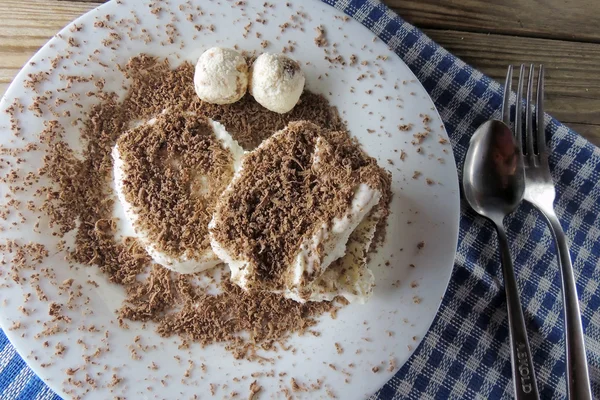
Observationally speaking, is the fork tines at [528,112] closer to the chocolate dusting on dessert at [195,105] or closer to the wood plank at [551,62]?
the wood plank at [551,62]

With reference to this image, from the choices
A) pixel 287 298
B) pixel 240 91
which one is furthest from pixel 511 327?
pixel 240 91

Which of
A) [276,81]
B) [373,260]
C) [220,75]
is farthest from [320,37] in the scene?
[373,260]

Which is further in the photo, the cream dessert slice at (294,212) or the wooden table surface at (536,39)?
the wooden table surface at (536,39)

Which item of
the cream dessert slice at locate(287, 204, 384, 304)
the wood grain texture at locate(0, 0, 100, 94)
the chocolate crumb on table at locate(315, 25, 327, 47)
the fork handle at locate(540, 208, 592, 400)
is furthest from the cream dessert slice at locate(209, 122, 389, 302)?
the wood grain texture at locate(0, 0, 100, 94)

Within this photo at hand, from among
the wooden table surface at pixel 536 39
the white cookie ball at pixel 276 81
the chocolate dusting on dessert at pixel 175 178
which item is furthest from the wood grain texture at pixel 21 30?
the wooden table surface at pixel 536 39

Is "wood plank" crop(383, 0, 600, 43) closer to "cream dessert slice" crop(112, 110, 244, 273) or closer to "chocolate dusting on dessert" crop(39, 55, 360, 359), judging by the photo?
"chocolate dusting on dessert" crop(39, 55, 360, 359)

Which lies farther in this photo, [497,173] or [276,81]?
[497,173]

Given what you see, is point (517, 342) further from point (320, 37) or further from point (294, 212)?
point (320, 37)
